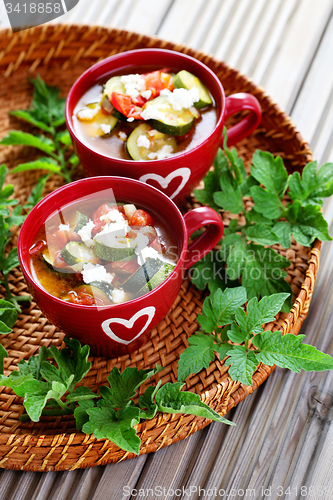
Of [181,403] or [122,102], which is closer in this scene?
[181,403]

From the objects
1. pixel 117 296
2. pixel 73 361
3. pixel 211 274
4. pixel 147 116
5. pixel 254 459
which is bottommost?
pixel 254 459

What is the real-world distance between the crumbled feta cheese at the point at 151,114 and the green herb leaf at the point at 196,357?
739 millimetres

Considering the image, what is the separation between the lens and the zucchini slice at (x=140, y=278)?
52.6 inches

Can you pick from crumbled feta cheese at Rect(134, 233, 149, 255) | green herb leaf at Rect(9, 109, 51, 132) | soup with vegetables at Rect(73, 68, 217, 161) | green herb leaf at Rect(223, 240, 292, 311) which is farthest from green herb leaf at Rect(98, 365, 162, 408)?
green herb leaf at Rect(9, 109, 51, 132)

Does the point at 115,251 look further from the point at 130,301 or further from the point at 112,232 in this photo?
the point at 130,301

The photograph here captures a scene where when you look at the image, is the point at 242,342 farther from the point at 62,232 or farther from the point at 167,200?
the point at 62,232

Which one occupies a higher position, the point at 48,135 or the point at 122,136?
the point at 122,136

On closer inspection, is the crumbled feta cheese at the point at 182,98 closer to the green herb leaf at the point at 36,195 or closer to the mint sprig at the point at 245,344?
the green herb leaf at the point at 36,195

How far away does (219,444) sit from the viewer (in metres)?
1.47

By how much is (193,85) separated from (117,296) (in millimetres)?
917

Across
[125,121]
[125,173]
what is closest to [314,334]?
[125,173]

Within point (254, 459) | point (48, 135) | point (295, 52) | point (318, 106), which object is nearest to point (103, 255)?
point (254, 459)

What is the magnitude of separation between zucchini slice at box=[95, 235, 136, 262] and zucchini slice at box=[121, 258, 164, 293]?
0.05 m

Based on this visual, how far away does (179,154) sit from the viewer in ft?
5.31
